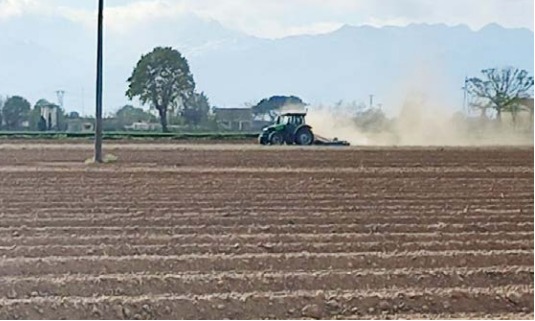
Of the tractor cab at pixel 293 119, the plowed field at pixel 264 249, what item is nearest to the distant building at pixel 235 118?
the tractor cab at pixel 293 119

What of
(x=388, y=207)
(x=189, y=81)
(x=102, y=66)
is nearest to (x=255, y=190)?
(x=388, y=207)

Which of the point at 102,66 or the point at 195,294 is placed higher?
the point at 102,66

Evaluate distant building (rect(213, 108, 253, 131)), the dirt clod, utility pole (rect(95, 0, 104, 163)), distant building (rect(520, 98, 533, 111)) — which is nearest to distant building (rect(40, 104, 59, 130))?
distant building (rect(213, 108, 253, 131))

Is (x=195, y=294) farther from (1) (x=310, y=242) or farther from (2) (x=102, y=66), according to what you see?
(2) (x=102, y=66)

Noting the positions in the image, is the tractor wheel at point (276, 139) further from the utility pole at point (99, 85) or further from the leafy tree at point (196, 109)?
the leafy tree at point (196, 109)

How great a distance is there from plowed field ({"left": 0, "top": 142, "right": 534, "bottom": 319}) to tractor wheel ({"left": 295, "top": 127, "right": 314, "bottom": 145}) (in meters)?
19.1

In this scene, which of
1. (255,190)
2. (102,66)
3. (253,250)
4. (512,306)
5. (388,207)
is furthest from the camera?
(102,66)

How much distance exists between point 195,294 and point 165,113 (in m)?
50.2

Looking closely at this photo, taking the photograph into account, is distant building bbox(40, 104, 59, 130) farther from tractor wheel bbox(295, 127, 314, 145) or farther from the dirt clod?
the dirt clod

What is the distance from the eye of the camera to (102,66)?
23.8 meters

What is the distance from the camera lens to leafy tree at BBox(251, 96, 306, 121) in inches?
2264

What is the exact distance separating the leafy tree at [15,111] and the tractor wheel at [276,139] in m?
24.6

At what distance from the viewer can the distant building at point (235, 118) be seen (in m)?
63.9

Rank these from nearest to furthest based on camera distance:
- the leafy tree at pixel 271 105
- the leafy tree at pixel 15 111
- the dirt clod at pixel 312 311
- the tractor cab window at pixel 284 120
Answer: the dirt clod at pixel 312 311, the tractor cab window at pixel 284 120, the leafy tree at pixel 15 111, the leafy tree at pixel 271 105
